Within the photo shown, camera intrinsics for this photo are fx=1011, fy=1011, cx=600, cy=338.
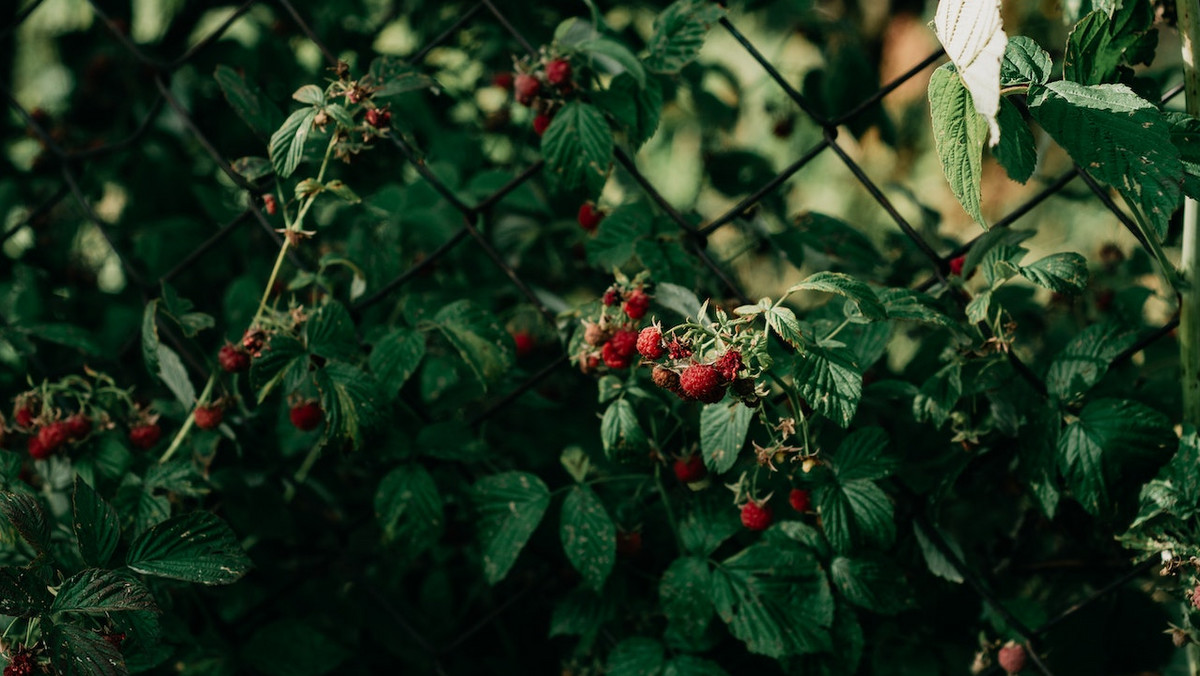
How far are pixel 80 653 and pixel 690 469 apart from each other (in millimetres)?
535

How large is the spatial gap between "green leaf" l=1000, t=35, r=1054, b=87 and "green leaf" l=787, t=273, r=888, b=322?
7.2 inches

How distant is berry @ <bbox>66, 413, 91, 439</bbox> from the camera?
101cm

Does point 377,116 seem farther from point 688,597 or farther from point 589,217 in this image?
point 688,597

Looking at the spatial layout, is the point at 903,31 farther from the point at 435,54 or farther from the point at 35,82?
the point at 35,82

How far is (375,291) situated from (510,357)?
21 centimetres

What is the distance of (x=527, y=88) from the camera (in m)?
0.97

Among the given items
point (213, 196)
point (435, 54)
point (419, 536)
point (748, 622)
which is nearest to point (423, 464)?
point (419, 536)

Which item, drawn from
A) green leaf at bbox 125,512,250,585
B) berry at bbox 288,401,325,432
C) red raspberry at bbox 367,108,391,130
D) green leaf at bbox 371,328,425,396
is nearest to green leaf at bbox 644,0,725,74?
red raspberry at bbox 367,108,391,130

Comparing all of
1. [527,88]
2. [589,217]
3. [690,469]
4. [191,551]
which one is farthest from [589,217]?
[191,551]

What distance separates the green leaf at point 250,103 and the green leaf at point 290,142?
0.06m

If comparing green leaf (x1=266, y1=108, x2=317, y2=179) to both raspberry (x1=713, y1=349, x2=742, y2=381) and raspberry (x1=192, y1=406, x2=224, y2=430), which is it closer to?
raspberry (x1=192, y1=406, x2=224, y2=430)

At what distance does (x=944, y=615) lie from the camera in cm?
108

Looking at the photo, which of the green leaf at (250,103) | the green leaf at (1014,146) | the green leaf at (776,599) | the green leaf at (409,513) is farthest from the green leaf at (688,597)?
the green leaf at (250,103)

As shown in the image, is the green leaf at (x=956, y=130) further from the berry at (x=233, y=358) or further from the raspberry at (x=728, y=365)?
the berry at (x=233, y=358)
